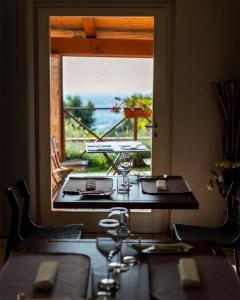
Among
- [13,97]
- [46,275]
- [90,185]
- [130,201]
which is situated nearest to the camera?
[46,275]

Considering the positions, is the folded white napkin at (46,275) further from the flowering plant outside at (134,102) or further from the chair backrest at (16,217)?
the flowering plant outside at (134,102)

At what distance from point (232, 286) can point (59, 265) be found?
0.63 metres

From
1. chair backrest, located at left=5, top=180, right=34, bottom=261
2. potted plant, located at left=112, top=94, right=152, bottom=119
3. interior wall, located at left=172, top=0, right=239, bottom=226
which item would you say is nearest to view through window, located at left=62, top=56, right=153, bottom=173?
potted plant, located at left=112, top=94, right=152, bottom=119

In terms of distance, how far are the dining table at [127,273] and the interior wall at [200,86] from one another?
223 cm

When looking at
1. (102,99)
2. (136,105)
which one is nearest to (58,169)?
(102,99)

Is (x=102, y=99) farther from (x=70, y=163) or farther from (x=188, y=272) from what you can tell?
(x=188, y=272)

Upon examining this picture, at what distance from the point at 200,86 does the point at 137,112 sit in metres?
1.30

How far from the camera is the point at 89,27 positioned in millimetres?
4602

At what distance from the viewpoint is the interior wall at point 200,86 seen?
3934 mm

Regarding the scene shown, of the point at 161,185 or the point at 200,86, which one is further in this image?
the point at 200,86

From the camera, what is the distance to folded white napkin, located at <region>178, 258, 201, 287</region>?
1.48 metres

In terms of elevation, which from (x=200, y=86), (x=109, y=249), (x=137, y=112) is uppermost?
(x=200, y=86)

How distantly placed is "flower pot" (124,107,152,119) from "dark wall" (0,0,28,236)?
1.57 metres

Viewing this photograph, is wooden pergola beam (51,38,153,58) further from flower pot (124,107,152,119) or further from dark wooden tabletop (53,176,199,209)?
dark wooden tabletop (53,176,199,209)
